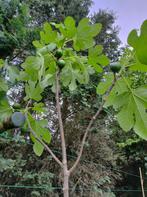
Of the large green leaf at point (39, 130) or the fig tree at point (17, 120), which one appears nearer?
the fig tree at point (17, 120)

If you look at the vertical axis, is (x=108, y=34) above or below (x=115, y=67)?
above

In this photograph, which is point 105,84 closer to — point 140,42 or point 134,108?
point 134,108

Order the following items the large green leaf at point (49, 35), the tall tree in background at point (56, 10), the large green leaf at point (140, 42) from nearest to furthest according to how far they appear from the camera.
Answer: the large green leaf at point (140, 42)
the large green leaf at point (49, 35)
the tall tree in background at point (56, 10)

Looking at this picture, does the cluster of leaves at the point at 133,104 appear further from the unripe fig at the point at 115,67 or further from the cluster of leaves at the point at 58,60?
the cluster of leaves at the point at 58,60

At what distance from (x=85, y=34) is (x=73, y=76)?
0.47 ft

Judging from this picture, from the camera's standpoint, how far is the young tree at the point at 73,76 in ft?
2.06

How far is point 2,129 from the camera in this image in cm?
55

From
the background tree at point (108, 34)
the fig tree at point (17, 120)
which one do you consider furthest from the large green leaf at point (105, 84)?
the background tree at point (108, 34)

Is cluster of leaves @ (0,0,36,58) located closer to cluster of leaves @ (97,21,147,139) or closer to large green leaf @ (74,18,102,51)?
large green leaf @ (74,18,102,51)

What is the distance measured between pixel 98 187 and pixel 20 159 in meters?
1.39

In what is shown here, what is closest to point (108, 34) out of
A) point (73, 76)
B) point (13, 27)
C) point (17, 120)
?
point (13, 27)

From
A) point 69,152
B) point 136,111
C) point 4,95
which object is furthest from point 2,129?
point 69,152

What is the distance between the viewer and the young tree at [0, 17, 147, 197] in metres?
0.63

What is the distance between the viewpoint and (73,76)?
844 mm
